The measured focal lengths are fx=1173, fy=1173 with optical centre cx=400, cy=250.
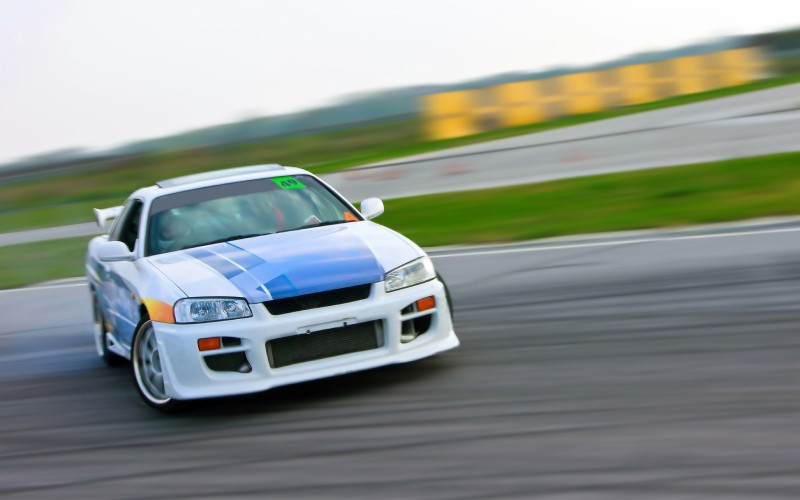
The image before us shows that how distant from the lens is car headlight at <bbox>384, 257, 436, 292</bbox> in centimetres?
603

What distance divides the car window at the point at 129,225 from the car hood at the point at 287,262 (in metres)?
0.88

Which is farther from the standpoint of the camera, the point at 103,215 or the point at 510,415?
the point at 103,215

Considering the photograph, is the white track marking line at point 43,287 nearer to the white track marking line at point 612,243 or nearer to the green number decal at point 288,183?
the white track marking line at point 612,243

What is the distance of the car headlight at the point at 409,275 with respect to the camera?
6027 mm

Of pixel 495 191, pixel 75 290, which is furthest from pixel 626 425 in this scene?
pixel 495 191

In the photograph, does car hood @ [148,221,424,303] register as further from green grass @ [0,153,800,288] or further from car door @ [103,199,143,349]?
green grass @ [0,153,800,288]

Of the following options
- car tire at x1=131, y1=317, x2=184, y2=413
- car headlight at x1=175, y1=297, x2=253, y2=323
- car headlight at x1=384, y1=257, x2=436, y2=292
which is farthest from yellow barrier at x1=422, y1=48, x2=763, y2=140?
car headlight at x1=175, y1=297, x2=253, y2=323

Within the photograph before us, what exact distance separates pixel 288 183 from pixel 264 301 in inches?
72.5

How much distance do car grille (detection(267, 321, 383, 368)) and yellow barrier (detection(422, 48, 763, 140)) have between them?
1976cm

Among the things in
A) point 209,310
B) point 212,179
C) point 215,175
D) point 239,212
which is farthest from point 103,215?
point 209,310

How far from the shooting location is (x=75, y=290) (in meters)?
11.7

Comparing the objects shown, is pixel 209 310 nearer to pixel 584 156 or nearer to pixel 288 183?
pixel 288 183

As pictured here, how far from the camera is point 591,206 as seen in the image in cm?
1271

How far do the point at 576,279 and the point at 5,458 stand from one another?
15.1 ft
